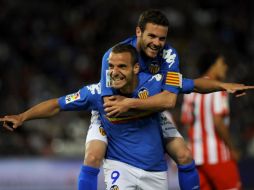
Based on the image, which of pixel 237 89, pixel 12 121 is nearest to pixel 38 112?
pixel 12 121

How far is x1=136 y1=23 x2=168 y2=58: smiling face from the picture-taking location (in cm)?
660

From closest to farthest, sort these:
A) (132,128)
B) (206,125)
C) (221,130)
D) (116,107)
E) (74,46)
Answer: (116,107) → (132,128) → (221,130) → (206,125) → (74,46)

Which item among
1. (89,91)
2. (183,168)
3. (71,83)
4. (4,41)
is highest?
(4,41)

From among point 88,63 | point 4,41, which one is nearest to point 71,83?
point 88,63

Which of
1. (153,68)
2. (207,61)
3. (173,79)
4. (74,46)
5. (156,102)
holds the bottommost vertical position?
(156,102)

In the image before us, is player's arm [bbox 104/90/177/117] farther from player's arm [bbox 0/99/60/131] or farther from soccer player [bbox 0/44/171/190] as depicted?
player's arm [bbox 0/99/60/131]

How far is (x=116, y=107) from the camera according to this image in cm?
634

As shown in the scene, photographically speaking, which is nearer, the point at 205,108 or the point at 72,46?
the point at 205,108

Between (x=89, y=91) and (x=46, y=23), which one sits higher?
(x=46, y=23)

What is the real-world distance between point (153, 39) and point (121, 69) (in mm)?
429

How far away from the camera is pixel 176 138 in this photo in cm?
692

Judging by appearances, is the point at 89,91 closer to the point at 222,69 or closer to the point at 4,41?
the point at 222,69

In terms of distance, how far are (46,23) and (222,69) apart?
6779 mm

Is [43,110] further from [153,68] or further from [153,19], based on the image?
[153,19]
